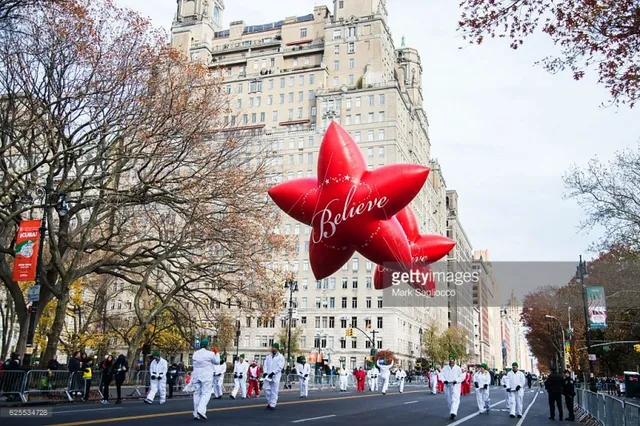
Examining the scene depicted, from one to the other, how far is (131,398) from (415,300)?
6758 centimetres

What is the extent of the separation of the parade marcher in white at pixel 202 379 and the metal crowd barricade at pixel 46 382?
26.3 feet

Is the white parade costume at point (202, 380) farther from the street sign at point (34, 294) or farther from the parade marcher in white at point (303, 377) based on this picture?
the parade marcher in white at point (303, 377)

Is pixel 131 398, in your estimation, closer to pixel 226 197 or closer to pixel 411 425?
pixel 226 197

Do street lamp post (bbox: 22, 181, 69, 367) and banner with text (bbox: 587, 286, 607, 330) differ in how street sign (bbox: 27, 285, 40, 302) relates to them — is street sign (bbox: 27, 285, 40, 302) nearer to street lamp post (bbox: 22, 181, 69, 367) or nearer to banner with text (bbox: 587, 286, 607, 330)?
street lamp post (bbox: 22, 181, 69, 367)

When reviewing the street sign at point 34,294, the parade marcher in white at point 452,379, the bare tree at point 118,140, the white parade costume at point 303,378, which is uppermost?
the bare tree at point 118,140

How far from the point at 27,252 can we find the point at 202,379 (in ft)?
34.0

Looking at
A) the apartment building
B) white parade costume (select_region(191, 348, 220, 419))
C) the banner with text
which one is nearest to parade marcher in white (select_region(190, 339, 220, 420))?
white parade costume (select_region(191, 348, 220, 419))

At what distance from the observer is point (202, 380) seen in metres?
12.6

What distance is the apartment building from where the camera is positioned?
81.3m

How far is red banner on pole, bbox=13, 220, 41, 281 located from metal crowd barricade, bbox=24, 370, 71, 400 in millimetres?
3151

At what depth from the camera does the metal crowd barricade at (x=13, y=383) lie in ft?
57.5

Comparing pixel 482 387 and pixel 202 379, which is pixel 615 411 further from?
pixel 482 387

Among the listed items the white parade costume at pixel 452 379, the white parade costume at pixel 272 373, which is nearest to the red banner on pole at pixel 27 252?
the white parade costume at pixel 272 373

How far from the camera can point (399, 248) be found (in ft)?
48.1
